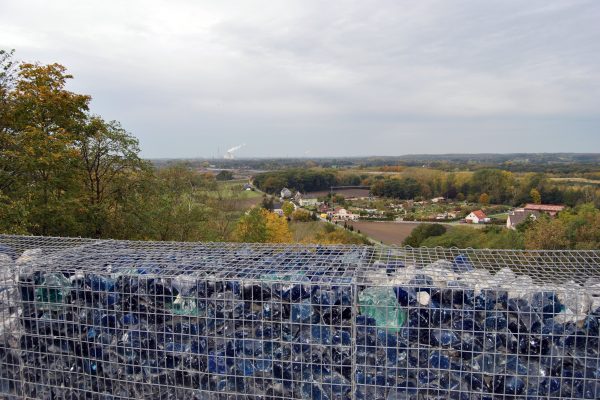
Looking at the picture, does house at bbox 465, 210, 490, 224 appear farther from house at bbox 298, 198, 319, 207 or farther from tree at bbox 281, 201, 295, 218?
tree at bbox 281, 201, 295, 218

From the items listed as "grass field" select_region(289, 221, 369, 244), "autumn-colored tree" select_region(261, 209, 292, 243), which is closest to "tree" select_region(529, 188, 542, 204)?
"grass field" select_region(289, 221, 369, 244)

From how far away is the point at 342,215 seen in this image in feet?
143

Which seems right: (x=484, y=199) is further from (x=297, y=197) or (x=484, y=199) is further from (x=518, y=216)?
(x=297, y=197)

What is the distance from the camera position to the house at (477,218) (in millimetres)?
39181

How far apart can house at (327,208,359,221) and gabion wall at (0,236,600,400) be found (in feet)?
127

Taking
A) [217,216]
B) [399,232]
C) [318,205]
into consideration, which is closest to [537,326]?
[217,216]

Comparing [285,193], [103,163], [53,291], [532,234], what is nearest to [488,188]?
[285,193]

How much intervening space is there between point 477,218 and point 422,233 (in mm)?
8005

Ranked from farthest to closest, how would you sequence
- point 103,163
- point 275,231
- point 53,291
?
point 275,231, point 103,163, point 53,291

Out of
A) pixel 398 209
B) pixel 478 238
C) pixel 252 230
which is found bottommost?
pixel 478 238

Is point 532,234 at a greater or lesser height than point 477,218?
greater

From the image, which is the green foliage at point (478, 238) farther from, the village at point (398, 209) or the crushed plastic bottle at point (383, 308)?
the crushed plastic bottle at point (383, 308)

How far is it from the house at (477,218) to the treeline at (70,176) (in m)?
28.7

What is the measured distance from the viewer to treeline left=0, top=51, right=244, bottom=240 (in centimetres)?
1056
